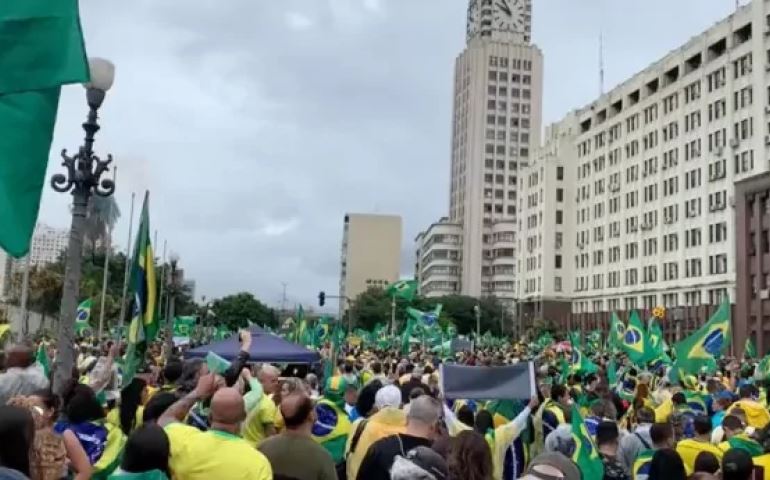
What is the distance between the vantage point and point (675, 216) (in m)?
73.1

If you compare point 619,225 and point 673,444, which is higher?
point 619,225

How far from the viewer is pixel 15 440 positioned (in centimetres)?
371

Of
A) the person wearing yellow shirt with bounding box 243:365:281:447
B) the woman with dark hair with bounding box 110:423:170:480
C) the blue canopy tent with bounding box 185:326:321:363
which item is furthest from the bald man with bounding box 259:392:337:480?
the blue canopy tent with bounding box 185:326:321:363

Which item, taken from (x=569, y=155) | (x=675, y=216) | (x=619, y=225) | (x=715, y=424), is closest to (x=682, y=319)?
(x=675, y=216)

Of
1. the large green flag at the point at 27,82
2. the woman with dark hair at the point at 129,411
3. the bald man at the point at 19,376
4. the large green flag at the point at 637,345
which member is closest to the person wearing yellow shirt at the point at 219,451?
the large green flag at the point at 27,82

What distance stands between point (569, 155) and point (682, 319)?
27.7 meters

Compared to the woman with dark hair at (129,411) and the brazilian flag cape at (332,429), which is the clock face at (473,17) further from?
the woman with dark hair at (129,411)

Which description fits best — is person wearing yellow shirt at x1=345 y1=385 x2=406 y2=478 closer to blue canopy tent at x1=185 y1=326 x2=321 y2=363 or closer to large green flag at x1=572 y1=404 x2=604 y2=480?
large green flag at x1=572 y1=404 x2=604 y2=480

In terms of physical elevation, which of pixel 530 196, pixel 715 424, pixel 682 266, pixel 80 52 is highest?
pixel 530 196

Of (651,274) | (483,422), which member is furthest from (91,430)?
(651,274)

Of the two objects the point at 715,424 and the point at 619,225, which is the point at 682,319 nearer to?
the point at 619,225

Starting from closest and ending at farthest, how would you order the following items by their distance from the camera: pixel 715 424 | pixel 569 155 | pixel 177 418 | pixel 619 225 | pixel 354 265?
pixel 177 418 < pixel 715 424 < pixel 619 225 < pixel 569 155 < pixel 354 265

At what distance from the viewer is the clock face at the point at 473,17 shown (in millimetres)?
141250

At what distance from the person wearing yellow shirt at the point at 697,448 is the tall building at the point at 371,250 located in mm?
163201
